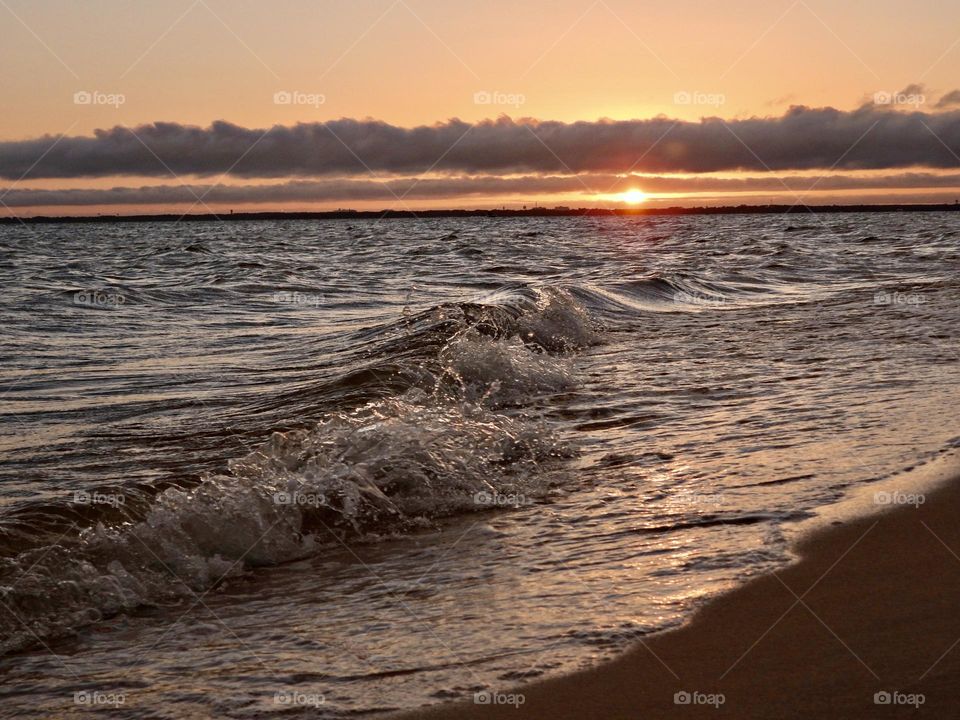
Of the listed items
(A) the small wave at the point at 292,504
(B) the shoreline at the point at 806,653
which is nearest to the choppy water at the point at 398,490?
(A) the small wave at the point at 292,504

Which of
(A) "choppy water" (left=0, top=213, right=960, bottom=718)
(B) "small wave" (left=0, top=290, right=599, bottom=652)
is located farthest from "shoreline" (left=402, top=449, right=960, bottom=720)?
(B) "small wave" (left=0, top=290, right=599, bottom=652)

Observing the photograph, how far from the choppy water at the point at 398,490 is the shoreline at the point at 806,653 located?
0.16m

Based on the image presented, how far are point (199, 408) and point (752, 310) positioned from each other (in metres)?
11.6

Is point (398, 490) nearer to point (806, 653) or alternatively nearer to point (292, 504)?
point (292, 504)

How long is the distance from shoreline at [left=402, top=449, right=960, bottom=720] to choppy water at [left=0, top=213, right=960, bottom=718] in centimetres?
16

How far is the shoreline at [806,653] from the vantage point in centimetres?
318

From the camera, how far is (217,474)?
623 centimetres

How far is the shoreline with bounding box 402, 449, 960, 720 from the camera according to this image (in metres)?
3.18

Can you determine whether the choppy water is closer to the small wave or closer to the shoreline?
the small wave

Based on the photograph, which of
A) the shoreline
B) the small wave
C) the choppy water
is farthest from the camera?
the small wave

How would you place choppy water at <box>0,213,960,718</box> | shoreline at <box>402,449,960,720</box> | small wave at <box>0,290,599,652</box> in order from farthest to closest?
small wave at <box>0,290,599,652</box> < choppy water at <box>0,213,960,718</box> < shoreline at <box>402,449,960,720</box>

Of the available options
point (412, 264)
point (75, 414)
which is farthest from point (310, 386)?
point (412, 264)

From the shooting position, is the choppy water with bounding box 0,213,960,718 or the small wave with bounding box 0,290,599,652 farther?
the small wave with bounding box 0,290,599,652

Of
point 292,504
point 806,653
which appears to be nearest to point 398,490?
point 292,504
